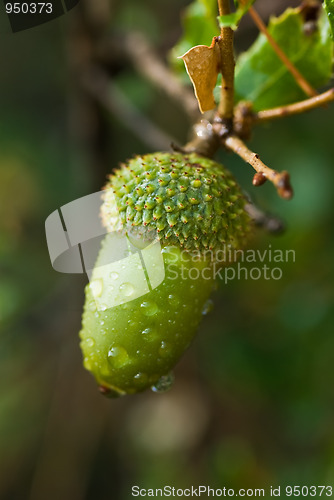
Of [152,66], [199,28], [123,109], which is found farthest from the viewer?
[123,109]

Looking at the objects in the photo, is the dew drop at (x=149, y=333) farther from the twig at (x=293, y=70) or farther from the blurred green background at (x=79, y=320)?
the blurred green background at (x=79, y=320)

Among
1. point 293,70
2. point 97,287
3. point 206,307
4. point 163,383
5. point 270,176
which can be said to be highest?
point 293,70

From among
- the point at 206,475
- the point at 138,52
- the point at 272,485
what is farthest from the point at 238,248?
the point at 206,475

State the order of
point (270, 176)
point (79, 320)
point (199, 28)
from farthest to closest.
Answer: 1. point (79, 320)
2. point (199, 28)
3. point (270, 176)

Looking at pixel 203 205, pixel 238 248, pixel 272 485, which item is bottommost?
pixel 272 485

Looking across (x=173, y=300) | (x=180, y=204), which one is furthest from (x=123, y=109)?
(x=173, y=300)

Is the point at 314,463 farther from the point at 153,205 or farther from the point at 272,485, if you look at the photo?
the point at 153,205

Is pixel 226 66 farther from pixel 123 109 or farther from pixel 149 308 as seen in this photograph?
pixel 123 109
